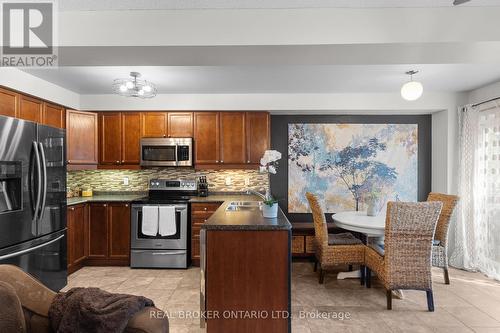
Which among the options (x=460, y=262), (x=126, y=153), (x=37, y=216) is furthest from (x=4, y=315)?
(x=460, y=262)

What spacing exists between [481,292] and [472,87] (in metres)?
2.55

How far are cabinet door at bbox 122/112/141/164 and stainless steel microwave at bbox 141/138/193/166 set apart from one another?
0.15 meters

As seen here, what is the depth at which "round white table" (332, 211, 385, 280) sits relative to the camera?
297cm

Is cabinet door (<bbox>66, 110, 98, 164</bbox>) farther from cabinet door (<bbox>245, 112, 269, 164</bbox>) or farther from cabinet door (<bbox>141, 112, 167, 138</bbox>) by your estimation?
cabinet door (<bbox>245, 112, 269, 164</bbox>)

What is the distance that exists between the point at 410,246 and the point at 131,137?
3.80 m

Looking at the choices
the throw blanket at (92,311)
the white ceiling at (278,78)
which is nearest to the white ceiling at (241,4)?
the white ceiling at (278,78)

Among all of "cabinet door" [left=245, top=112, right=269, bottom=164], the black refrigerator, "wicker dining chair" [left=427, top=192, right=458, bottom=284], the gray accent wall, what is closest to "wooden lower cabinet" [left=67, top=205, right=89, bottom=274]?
the black refrigerator

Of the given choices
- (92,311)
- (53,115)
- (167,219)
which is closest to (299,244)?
(167,219)

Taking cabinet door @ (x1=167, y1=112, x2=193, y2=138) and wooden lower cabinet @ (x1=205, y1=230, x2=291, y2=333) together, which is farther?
cabinet door @ (x1=167, y1=112, x2=193, y2=138)

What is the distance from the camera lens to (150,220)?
3.92m

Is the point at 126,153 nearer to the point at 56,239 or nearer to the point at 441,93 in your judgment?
the point at 56,239

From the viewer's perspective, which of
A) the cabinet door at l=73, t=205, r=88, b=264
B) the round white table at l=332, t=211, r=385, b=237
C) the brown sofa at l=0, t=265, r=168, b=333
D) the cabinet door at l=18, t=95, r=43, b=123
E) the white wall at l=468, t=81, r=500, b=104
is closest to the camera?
the brown sofa at l=0, t=265, r=168, b=333

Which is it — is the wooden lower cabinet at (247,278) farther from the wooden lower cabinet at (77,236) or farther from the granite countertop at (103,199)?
the wooden lower cabinet at (77,236)

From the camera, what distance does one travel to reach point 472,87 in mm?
3859
